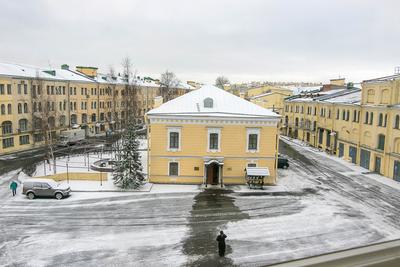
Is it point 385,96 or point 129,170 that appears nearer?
point 129,170

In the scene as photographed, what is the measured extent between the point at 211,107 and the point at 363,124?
1872 centimetres

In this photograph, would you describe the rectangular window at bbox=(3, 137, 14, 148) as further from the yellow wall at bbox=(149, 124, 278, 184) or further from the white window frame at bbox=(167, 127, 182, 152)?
the white window frame at bbox=(167, 127, 182, 152)

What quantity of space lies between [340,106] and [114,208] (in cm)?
3338

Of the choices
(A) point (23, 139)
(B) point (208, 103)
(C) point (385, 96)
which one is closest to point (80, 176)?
(B) point (208, 103)

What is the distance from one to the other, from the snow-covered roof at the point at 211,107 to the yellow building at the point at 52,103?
16994 millimetres

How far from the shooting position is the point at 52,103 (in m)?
50.3

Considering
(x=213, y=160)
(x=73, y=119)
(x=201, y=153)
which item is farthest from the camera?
(x=73, y=119)

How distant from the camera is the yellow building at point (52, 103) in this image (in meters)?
43.5

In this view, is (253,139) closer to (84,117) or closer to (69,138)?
(69,138)

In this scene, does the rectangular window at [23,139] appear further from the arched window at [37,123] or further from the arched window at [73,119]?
the arched window at [73,119]

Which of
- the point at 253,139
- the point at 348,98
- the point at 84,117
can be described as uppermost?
the point at 348,98

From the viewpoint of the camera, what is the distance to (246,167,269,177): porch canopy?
89.9 ft

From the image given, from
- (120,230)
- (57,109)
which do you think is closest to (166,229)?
(120,230)

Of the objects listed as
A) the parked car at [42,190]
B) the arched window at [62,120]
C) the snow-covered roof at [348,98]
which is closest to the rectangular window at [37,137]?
the arched window at [62,120]
